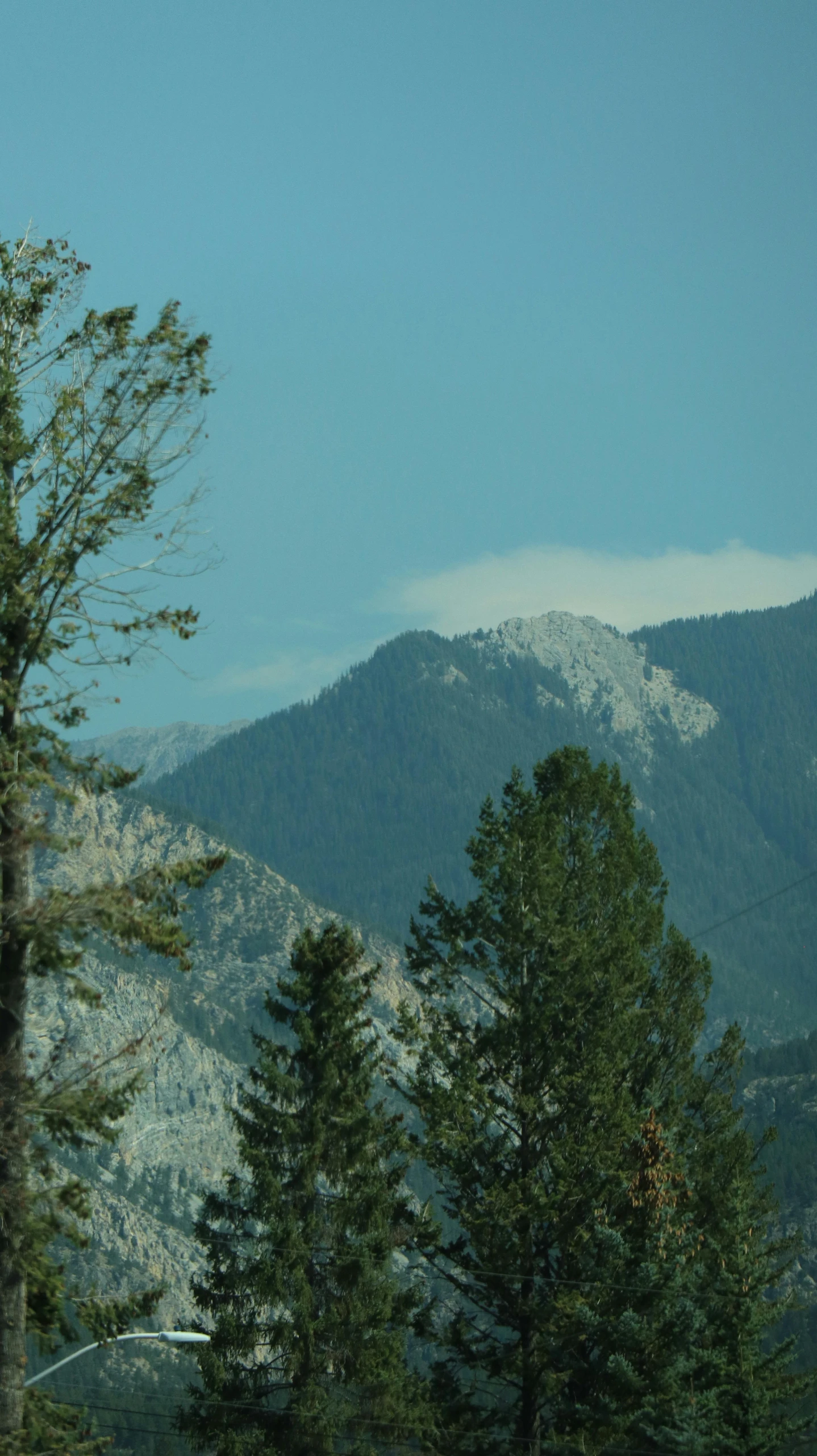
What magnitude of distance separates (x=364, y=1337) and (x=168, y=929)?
17066 millimetres

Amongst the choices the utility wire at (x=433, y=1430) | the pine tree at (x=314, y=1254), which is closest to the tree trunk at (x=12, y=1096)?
the utility wire at (x=433, y=1430)

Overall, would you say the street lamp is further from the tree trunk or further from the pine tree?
the pine tree

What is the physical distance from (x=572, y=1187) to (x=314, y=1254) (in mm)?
5198

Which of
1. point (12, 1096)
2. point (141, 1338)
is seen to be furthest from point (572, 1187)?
point (12, 1096)

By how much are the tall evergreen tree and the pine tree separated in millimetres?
1217

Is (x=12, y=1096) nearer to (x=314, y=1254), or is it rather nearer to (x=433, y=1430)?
(x=314, y=1254)

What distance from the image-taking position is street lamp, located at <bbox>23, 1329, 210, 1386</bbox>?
57.2 feet

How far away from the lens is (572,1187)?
28.1 metres

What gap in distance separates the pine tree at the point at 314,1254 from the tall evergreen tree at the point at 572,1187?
122cm

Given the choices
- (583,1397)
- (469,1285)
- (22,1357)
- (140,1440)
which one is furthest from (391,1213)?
(140,1440)

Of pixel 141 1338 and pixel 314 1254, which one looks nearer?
pixel 141 1338

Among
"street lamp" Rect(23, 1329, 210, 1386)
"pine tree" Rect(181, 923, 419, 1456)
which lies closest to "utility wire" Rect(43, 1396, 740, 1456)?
"pine tree" Rect(181, 923, 419, 1456)

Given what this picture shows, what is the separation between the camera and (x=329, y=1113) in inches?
1190

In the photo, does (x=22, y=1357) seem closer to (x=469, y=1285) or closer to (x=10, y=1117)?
(x=10, y=1117)
